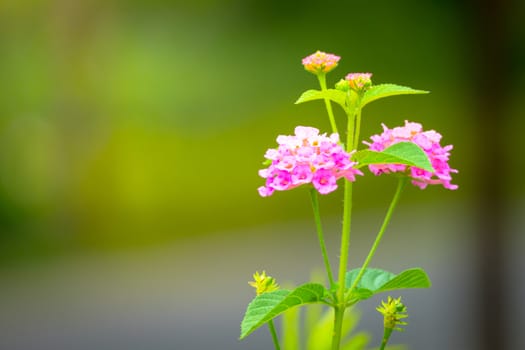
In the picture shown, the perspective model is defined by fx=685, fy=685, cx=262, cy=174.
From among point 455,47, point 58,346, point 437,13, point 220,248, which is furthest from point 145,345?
point 437,13

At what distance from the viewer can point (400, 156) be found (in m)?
0.43

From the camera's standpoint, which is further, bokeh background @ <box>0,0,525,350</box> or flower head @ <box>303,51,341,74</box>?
bokeh background @ <box>0,0,525,350</box>

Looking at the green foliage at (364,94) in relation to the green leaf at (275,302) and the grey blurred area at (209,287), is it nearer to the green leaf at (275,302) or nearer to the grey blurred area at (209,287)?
the green leaf at (275,302)

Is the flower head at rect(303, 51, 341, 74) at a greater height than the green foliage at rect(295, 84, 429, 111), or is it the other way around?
the flower head at rect(303, 51, 341, 74)

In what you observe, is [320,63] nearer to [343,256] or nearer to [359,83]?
[359,83]

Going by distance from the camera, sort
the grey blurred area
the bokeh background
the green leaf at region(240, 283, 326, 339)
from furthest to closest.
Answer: the bokeh background
the grey blurred area
the green leaf at region(240, 283, 326, 339)

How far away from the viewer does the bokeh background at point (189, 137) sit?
336cm

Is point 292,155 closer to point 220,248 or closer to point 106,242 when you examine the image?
point 220,248

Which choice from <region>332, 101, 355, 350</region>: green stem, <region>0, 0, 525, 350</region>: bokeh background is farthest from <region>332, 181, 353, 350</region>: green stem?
<region>0, 0, 525, 350</region>: bokeh background

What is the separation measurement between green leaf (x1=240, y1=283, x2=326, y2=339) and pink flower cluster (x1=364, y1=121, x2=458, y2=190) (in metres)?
0.10

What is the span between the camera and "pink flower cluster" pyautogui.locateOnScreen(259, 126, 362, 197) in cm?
43

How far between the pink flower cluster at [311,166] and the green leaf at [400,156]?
11 mm

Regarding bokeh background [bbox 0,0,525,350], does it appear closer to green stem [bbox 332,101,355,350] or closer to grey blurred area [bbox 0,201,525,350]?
grey blurred area [bbox 0,201,525,350]

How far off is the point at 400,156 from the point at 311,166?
0.19 ft
